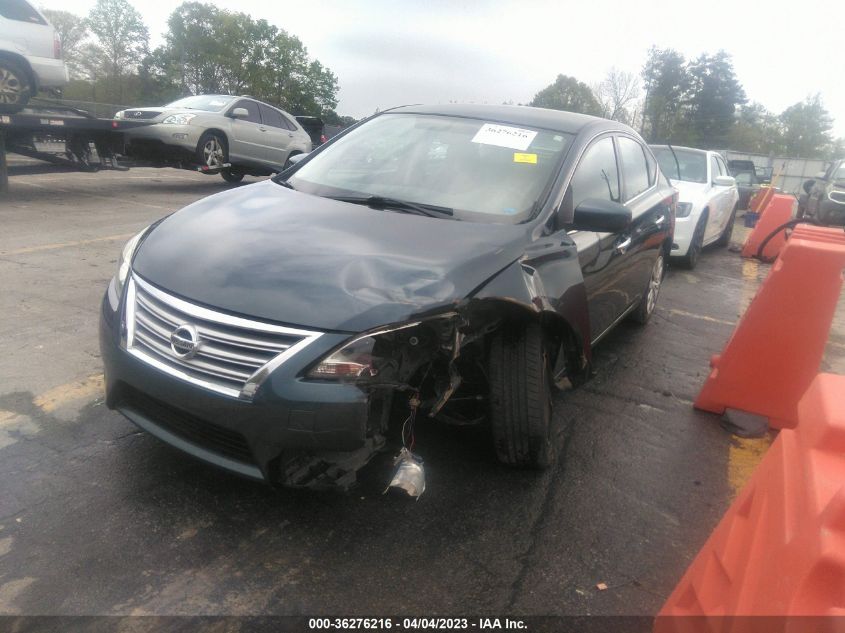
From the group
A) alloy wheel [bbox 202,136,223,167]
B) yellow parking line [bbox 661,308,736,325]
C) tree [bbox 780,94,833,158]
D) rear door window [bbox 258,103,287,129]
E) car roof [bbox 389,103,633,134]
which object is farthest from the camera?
tree [bbox 780,94,833,158]

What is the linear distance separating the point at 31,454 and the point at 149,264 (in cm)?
103

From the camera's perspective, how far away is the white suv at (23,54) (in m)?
8.68

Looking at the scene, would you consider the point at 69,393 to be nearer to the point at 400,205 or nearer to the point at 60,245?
the point at 400,205

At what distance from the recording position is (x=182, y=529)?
2391 millimetres

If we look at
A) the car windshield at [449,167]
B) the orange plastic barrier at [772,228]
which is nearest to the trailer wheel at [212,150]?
the car windshield at [449,167]

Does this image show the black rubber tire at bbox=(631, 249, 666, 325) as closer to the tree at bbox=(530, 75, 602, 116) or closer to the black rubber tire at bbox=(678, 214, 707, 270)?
the black rubber tire at bbox=(678, 214, 707, 270)

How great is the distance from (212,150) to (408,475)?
10602mm

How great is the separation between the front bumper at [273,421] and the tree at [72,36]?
209 ft

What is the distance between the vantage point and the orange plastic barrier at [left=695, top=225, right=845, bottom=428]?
3.51 m

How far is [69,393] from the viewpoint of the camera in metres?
3.37

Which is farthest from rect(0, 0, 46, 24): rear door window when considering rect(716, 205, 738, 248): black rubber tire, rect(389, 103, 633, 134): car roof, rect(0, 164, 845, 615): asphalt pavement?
rect(716, 205, 738, 248): black rubber tire

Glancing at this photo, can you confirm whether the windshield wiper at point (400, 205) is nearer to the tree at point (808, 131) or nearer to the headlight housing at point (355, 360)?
the headlight housing at point (355, 360)

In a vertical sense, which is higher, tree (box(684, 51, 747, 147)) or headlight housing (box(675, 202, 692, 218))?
tree (box(684, 51, 747, 147))

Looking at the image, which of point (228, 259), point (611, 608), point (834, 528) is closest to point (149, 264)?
point (228, 259)
